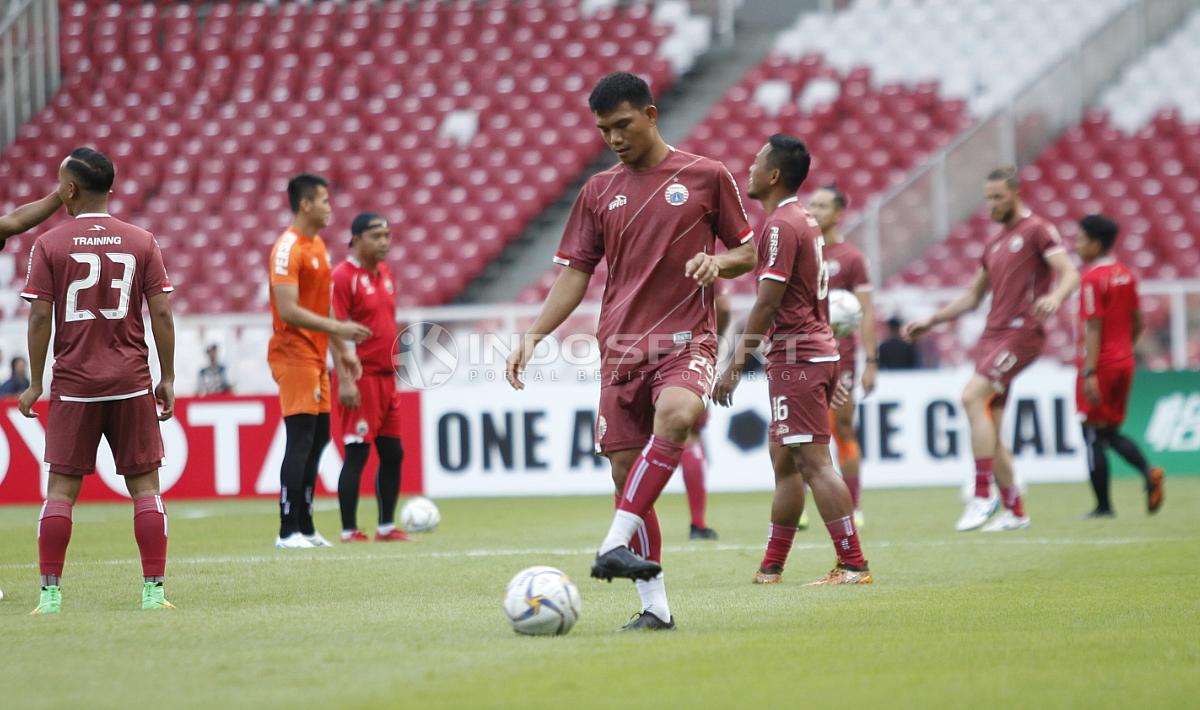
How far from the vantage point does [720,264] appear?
19.2 feet

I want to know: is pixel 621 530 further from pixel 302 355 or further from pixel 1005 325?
pixel 1005 325

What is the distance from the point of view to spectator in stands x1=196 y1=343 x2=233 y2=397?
16328mm

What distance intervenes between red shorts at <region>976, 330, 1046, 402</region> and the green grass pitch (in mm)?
1165

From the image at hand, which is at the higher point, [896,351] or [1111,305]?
[1111,305]

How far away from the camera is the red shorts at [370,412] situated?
1062 centimetres

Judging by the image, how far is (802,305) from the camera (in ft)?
25.5

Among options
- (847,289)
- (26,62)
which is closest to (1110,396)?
(847,289)

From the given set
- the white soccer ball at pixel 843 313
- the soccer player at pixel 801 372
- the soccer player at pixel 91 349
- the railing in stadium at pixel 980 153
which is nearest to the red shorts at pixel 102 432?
the soccer player at pixel 91 349

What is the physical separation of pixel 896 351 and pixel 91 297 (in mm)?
12417

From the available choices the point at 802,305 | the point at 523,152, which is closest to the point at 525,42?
the point at 523,152

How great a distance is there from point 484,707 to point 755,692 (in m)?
0.81

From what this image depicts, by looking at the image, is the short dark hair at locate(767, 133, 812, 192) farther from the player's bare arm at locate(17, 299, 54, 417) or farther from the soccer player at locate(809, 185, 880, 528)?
the player's bare arm at locate(17, 299, 54, 417)

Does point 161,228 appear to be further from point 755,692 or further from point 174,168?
point 755,692

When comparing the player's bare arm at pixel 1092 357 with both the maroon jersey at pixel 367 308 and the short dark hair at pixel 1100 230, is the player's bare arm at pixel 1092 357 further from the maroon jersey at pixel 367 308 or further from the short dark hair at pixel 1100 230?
the maroon jersey at pixel 367 308
